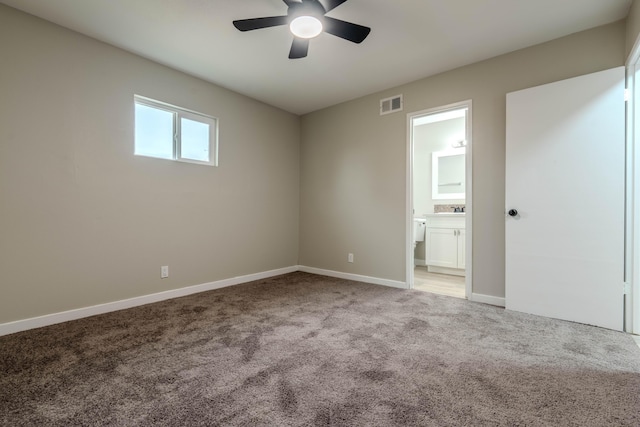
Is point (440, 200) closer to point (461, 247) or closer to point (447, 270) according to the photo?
point (461, 247)

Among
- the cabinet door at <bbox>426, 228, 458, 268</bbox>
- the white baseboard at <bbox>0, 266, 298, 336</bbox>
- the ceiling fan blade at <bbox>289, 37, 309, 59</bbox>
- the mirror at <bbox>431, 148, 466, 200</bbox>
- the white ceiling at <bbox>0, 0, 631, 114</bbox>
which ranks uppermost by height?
the white ceiling at <bbox>0, 0, 631, 114</bbox>

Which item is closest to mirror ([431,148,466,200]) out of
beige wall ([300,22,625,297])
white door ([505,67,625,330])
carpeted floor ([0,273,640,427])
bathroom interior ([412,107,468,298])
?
bathroom interior ([412,107,468,298])

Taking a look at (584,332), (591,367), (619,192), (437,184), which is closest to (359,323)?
(591,367)

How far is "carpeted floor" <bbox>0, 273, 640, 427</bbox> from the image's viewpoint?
1371 mm

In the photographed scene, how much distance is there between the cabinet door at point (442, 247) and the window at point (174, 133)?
352 centimetres

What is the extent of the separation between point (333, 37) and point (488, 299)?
3081mm

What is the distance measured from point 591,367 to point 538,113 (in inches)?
85.1

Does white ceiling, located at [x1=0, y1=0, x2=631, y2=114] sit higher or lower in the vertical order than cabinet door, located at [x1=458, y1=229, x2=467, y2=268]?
higher

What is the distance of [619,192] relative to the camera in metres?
2.39

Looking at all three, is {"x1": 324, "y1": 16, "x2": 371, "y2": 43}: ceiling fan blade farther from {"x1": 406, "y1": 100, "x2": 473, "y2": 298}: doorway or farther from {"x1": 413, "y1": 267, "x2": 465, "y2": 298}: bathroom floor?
{"x1": 413, "y1": 267, "x2": 465, "y2": 298}: bathroom floor

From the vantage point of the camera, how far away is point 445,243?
459 centimetres

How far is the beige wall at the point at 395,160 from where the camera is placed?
2.79 m

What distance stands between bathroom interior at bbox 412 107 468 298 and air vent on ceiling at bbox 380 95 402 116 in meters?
0.78

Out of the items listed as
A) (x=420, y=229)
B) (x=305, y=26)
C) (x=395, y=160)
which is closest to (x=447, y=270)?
(x=420, y=229)
